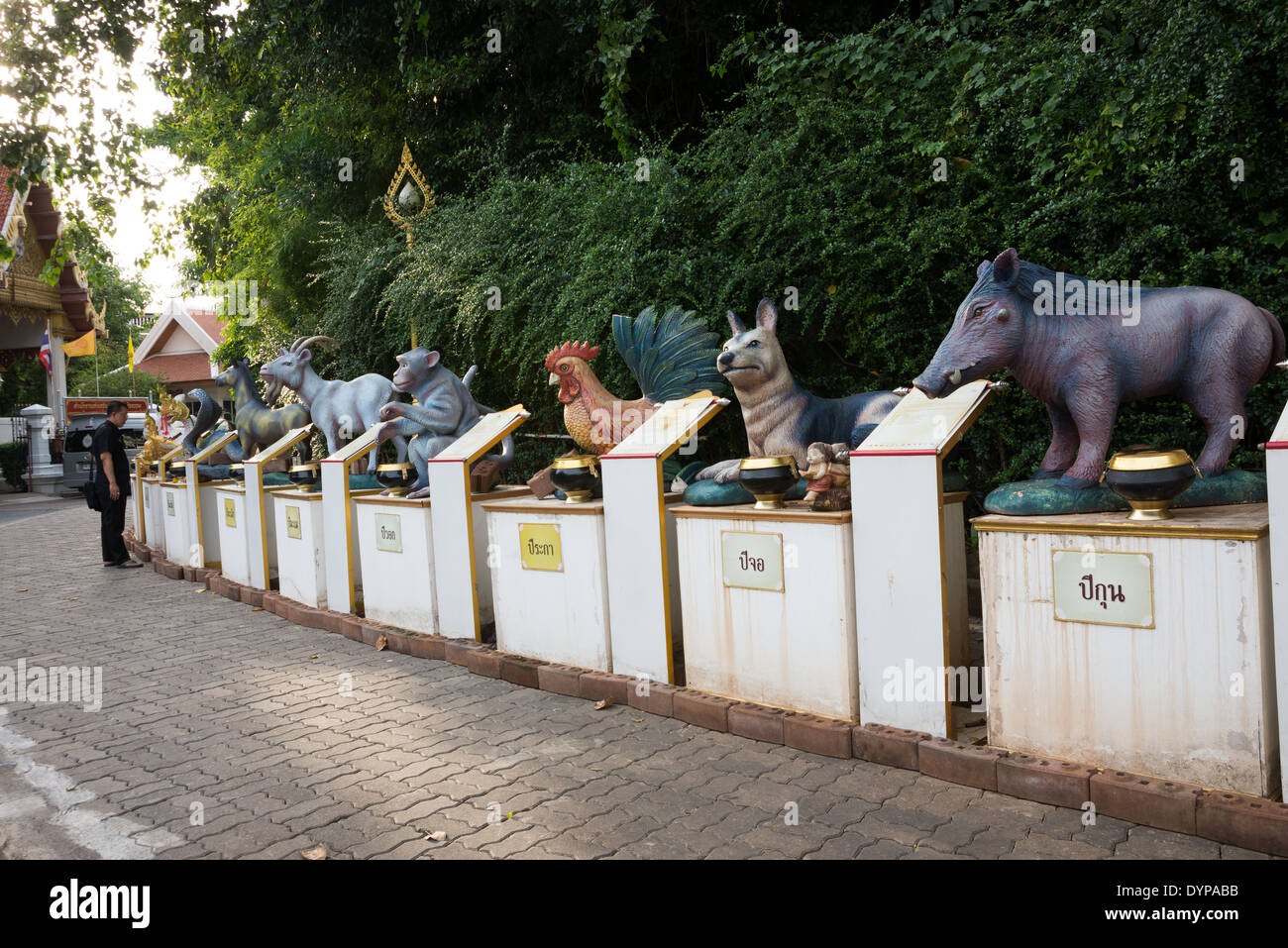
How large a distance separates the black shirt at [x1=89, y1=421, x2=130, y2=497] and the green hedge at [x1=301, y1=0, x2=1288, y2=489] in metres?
5.24

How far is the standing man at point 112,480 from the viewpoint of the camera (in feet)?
34.8

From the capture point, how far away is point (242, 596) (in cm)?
832

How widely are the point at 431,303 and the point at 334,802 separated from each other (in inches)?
234

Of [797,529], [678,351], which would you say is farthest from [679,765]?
[678,351]

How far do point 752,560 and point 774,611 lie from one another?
0.82ft

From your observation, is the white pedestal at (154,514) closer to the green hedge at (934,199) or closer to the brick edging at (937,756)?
the green hedge at (934,199)

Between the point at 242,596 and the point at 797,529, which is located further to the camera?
the point at 242,596

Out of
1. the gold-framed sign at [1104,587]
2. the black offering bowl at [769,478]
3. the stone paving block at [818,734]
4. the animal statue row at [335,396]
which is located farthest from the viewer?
the animal statue row at [335,396]

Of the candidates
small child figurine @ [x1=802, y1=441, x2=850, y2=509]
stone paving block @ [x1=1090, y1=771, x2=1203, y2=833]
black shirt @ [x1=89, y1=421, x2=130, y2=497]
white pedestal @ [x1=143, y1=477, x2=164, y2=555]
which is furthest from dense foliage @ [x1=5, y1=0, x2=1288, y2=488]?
white pedestal @ [x1=143, y1=477, x2=164, y2=555]

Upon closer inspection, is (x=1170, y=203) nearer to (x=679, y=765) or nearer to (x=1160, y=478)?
(x=1160, y=478)

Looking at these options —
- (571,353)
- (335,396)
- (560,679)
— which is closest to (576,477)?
(571,353)

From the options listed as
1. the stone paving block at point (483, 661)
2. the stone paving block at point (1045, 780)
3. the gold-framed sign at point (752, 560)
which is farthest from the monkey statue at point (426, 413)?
the stone paving block at point (1045, 780)

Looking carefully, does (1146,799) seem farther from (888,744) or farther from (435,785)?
(435,785)

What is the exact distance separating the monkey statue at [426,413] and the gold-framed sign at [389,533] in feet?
0.68
